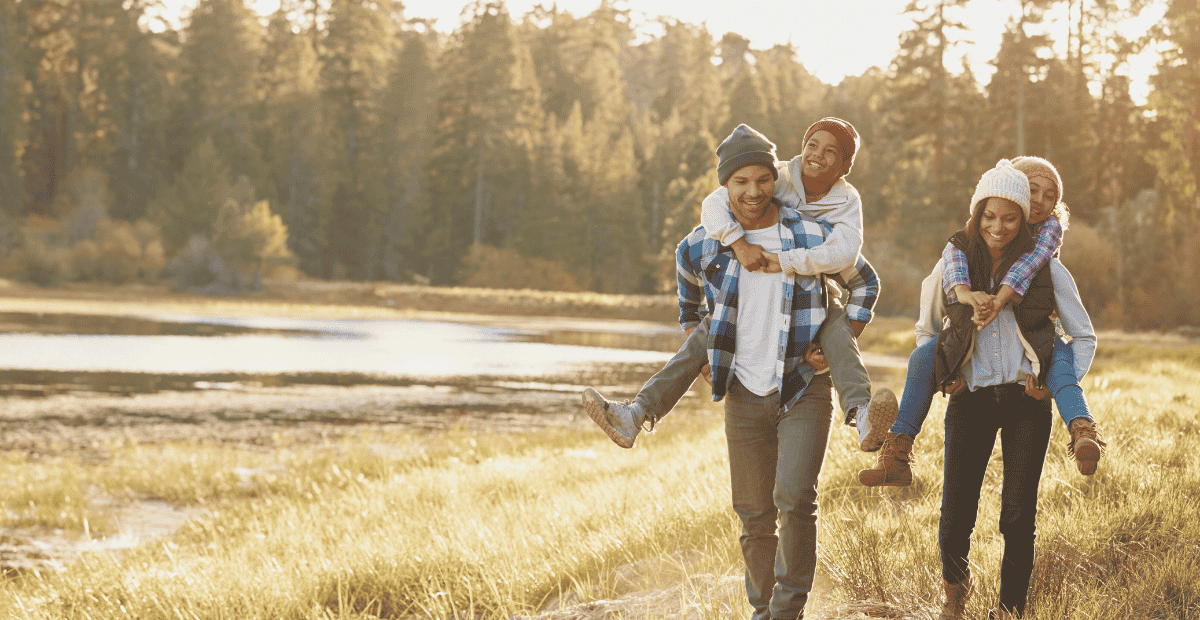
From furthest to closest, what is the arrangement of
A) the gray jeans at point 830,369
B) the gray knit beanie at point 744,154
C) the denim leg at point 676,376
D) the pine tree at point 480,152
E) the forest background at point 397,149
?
the pine tree at point 480,152 → the forest background at point 397,149 → the denim leg at point 676,376 → the gray knit beanie at point 744,154 → the gray jeans at point 830,369

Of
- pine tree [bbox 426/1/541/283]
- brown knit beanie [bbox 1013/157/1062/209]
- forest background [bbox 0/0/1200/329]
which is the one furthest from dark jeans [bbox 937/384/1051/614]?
pine tree [bbox 426/1/541/283]

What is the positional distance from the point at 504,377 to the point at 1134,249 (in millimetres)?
21377

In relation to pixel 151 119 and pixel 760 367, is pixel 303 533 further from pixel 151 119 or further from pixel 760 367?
pixel 151 119

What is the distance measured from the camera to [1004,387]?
333 centimetres

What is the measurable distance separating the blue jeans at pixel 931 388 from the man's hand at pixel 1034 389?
0.07ft

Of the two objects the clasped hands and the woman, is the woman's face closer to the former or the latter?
the woman

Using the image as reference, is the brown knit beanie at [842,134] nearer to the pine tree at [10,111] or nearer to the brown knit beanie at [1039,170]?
the brown knit beanie at [1039,170]

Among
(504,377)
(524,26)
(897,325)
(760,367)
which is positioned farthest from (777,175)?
(524,26)

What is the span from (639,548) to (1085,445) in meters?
2.79

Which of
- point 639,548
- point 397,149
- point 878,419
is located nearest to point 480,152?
point 397,149

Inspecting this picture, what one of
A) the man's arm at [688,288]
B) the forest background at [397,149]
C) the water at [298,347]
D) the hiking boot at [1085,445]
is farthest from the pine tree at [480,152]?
the hiking boot at [1085,445]

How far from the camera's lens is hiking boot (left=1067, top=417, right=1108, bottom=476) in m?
2.90

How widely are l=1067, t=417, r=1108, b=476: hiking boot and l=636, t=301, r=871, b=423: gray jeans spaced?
2.14 feet

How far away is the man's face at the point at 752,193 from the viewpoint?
3.29 meters
